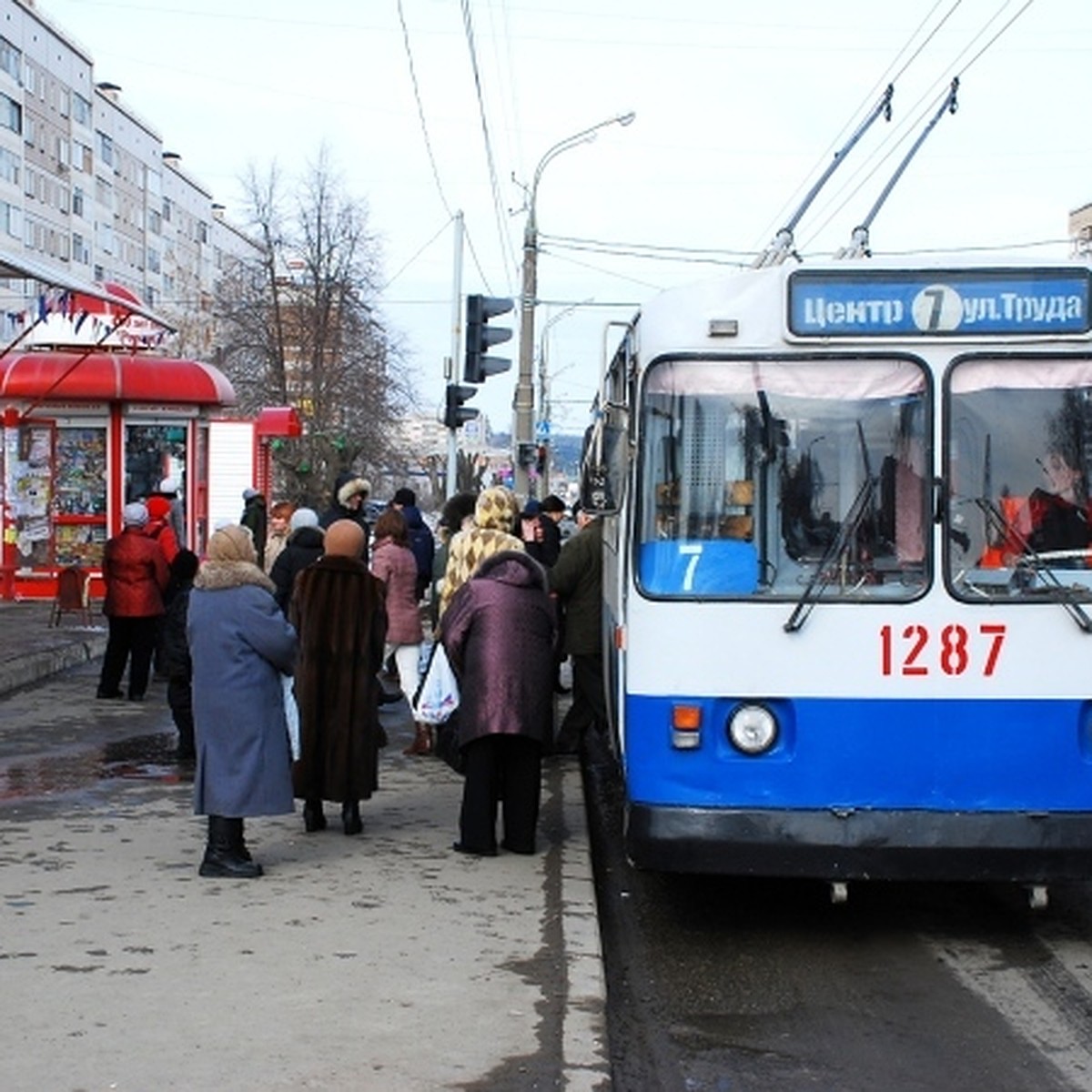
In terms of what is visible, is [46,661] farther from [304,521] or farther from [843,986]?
[843,986]

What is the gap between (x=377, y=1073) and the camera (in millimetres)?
5730

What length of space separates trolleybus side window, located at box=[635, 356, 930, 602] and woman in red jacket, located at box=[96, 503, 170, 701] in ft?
28.4

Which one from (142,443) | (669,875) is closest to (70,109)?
(142,443)

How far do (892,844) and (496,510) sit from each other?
3.71 m

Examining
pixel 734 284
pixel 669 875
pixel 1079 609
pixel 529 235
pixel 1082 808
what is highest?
pixel 529 235

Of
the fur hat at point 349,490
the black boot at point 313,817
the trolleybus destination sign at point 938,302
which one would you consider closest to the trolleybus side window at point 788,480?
the trolleybus destination sign at point 938,302

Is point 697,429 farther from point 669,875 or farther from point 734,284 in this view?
point 669,875

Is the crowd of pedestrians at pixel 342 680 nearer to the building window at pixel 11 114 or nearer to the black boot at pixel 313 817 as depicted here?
the black boot at pixel 313 817

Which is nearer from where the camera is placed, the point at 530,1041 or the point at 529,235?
the point at 530,1041

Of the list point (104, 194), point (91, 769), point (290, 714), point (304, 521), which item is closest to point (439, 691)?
point (290, 714)

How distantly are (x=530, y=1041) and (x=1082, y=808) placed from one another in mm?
2645

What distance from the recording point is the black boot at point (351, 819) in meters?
9.95

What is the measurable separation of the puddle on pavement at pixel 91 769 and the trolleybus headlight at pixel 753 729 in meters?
5.02

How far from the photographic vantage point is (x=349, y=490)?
48.5 ft
